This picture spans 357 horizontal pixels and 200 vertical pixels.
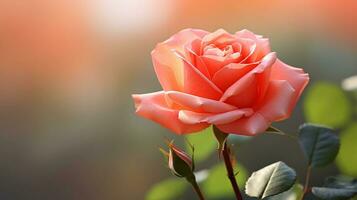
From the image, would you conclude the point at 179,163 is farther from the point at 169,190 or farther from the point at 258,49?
the point at 169,190

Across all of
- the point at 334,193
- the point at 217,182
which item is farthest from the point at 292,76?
the point at 217,182

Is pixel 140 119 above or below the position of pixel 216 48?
below

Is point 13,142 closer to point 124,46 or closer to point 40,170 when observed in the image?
point 40,170

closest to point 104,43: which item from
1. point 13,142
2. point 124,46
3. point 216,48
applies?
point 124,46

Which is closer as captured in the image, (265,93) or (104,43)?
(265,93)

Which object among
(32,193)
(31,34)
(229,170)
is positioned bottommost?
(32,193)

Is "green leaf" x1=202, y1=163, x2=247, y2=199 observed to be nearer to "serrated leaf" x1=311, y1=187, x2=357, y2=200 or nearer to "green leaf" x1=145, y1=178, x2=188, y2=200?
"green leaf" x1=145, y1=178, x2=188, y2=200

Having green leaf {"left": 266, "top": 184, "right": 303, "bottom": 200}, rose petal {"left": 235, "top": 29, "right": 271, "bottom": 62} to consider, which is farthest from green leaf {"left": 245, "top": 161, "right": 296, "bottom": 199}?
rose petal {"left": 235, "top": 29, "right": 271, "bottom": 62}

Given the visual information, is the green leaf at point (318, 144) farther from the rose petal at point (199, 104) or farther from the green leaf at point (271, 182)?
the rose petal at point (199, 104)

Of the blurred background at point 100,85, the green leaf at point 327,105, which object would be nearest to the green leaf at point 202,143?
the blurred background at point 100,85
